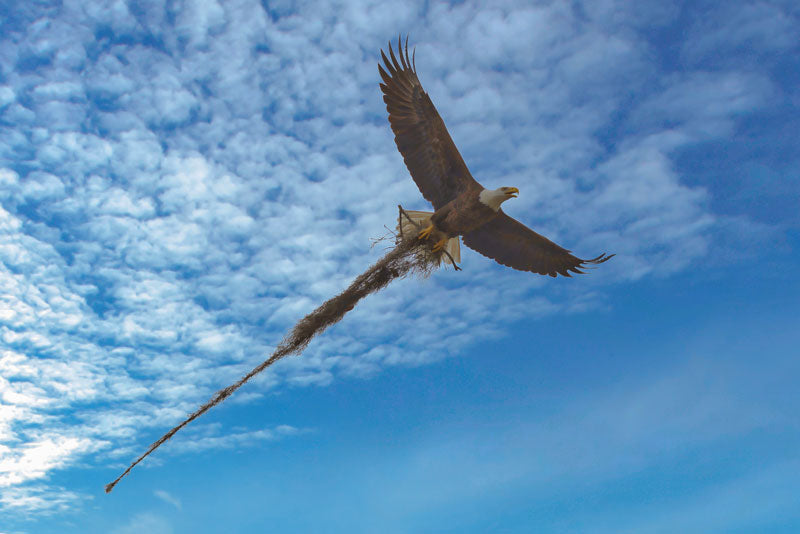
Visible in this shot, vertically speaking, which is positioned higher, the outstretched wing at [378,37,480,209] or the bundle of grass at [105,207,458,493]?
the outstretched wing at [378,37,480,209]

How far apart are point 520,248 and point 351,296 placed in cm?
242

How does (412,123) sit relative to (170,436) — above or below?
above

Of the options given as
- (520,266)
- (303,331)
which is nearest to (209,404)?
(303,331)

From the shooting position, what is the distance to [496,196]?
613cm

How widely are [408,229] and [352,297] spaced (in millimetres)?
1245

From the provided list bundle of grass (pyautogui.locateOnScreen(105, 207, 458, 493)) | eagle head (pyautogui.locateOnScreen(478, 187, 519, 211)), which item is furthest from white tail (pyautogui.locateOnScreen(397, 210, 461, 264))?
eagle head (pyautogui.locateOnScreen(478, 187, 519, 211))

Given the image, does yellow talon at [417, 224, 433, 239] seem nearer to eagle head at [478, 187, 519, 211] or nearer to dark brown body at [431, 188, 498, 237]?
dark brown body at [431, 188, 498, 237]

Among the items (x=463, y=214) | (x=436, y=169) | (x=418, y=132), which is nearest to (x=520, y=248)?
(x=463, y=214)

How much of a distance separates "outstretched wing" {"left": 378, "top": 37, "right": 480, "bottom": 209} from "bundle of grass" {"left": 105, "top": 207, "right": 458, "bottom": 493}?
0.70 m

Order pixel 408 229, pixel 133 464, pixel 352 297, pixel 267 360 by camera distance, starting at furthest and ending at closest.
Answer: pixel 408 229 → pixel 352 297 → pixel 267 360 → pixel 133 464

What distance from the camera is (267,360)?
19.9 feet

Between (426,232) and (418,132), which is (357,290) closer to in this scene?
(426,232)

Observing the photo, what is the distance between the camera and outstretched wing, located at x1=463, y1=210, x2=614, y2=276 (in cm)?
679

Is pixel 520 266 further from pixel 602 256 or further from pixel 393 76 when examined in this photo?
pixel 393 76
